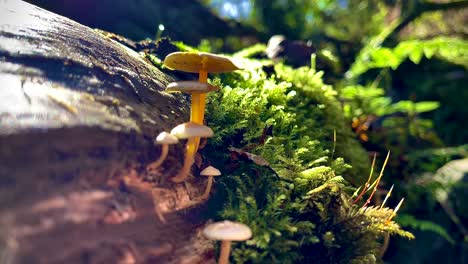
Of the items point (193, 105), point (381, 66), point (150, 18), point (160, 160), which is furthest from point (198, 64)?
point (381, 66)

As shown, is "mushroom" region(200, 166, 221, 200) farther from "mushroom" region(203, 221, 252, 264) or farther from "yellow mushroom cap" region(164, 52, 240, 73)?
"yellow mushroom cap" region(164, 52, 240, 73)

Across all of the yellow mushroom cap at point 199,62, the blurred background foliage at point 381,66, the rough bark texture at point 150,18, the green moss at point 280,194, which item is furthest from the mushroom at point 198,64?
the rough bark texture at point 150,18

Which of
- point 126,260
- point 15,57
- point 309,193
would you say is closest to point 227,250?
point 126,260

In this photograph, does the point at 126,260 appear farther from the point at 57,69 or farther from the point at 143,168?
the point at 57,69

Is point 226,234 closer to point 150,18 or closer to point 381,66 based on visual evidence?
point 150,18

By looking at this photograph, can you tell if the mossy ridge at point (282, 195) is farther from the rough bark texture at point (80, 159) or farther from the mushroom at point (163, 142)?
the mushroom at point (163, 142)

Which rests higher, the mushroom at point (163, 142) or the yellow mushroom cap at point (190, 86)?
the yellow mushroom cap at point (190, 86)

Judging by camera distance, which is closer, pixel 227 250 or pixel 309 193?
pixel 227 250
